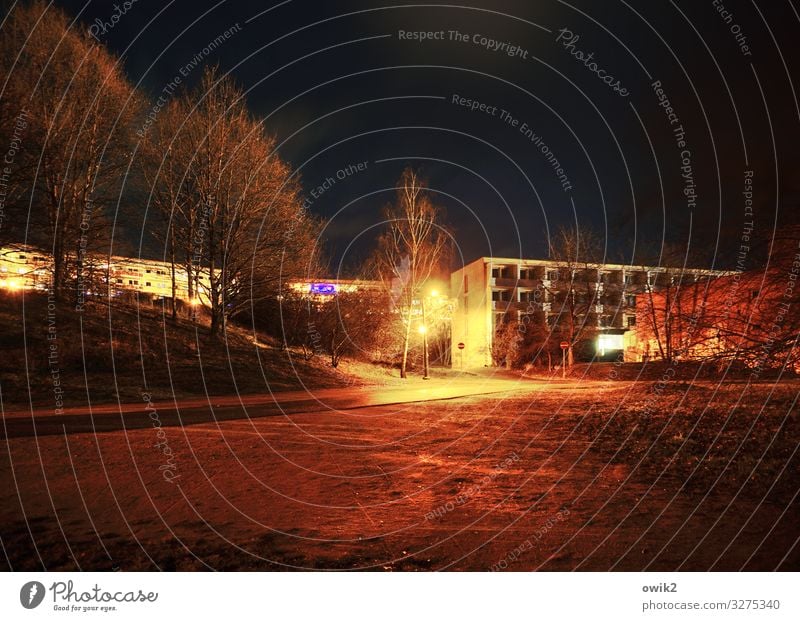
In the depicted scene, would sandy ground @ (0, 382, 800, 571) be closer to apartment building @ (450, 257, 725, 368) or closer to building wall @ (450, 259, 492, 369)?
apartment building @ (450, 257, 725, 368)

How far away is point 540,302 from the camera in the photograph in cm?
5481

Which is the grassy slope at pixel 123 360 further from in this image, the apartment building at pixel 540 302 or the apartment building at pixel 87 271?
the apartment building at pixel 540 302

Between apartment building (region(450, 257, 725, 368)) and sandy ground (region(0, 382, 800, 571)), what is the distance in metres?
36.8

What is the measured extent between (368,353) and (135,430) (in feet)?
106

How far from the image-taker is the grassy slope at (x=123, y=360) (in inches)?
791

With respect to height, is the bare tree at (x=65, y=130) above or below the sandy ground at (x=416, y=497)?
above

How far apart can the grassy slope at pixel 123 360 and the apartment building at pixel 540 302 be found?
28.6 m

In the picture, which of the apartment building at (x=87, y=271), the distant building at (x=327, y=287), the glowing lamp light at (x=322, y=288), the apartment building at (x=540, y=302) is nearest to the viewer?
the apartment building at (x=87, y=271)

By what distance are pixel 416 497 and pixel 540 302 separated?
165 ft

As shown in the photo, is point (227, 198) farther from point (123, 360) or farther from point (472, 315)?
point (472, 315)

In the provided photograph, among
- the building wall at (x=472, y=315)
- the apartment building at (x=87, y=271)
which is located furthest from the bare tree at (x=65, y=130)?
the building wall at (x=472, y=315)
